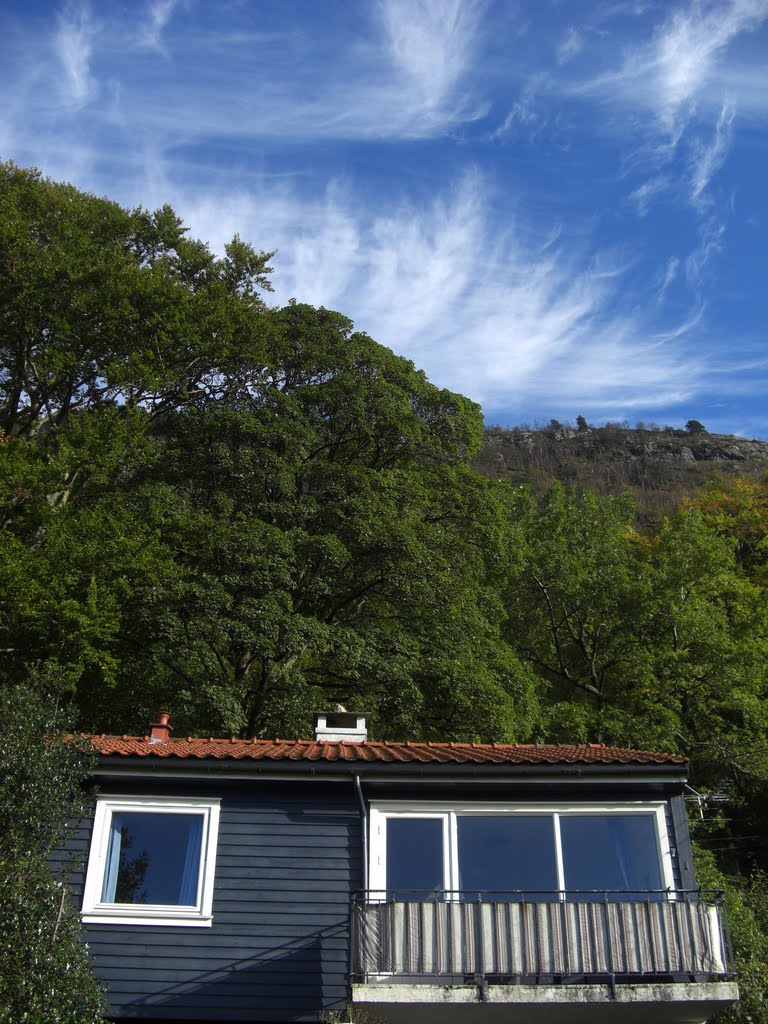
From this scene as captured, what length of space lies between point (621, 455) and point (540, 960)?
12235 centimetres

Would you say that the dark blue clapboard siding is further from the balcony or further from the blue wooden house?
the balcony

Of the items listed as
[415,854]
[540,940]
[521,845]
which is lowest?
[540,940]

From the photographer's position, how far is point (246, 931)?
11992 millimetres

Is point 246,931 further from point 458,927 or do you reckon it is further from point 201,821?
point 458,927

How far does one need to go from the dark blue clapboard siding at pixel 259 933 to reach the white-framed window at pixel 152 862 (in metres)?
0.13

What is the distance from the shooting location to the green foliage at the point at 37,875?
9.20 meters

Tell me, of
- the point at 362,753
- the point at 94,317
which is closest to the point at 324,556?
the point at 94,317

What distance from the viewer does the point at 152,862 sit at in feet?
41.2

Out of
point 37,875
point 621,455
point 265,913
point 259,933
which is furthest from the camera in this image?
point 621,455

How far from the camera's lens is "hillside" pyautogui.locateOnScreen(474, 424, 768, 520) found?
10144cm

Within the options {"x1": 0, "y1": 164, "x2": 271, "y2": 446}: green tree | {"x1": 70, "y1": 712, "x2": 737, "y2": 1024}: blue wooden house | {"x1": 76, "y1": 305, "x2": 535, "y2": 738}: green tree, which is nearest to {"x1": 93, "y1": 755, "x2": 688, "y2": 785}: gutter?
{"x1": 70, "y1": 712, "x2": 737, "y2": 1024}: blue wooden house

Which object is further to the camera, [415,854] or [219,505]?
[219,505]

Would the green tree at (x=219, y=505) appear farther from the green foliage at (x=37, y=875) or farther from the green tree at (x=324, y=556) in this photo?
the green foliage at (x=37, y=875)

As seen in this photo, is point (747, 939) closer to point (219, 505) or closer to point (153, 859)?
A: point (153, 859)
